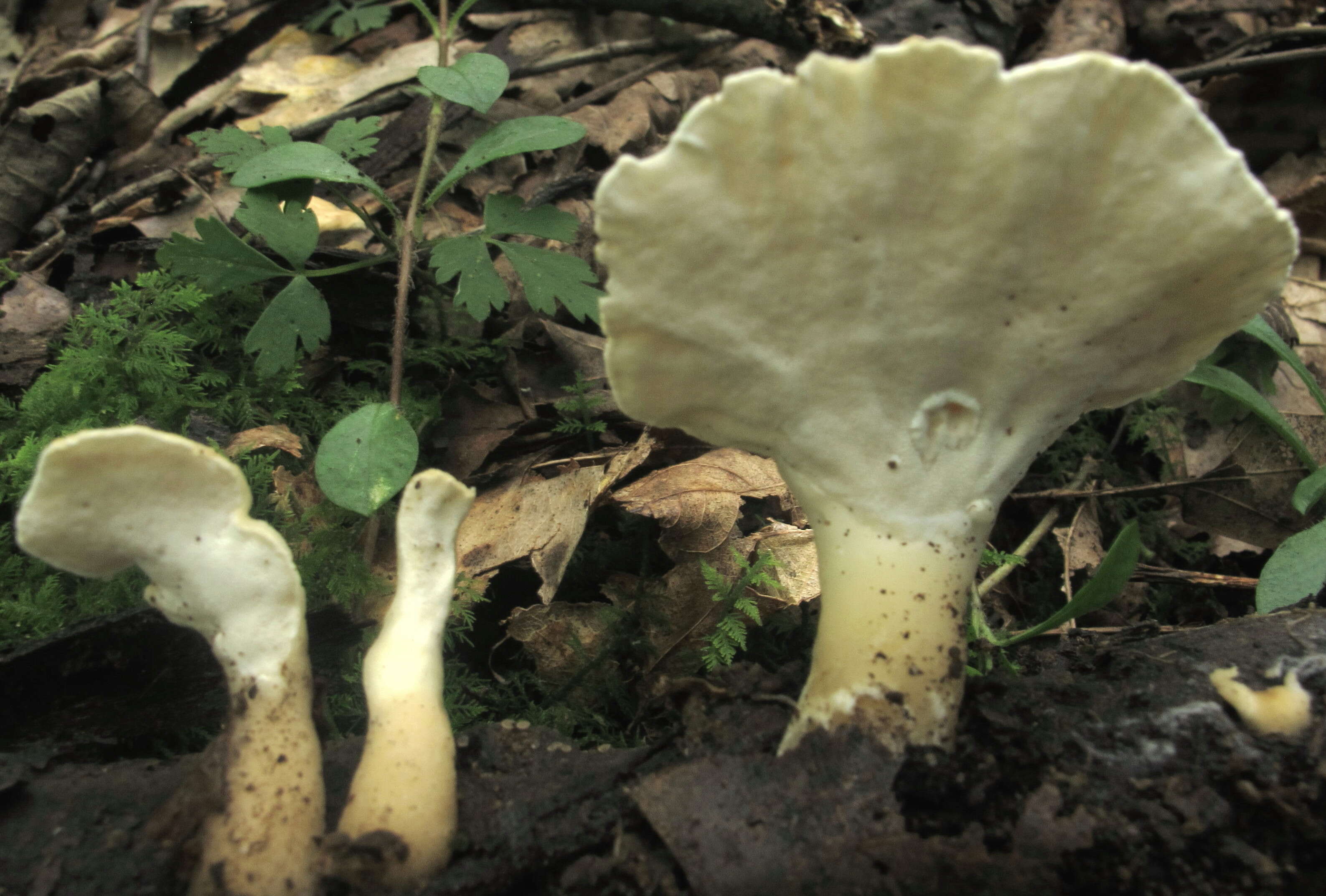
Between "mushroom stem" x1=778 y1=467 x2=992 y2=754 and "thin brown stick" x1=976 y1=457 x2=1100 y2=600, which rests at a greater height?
"mushroom stem" x1=778 y1=467 x2=992 y2=754

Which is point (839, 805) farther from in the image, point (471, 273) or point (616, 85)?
point (616, 85)

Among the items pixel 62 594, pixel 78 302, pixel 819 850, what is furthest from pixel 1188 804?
pixel 78 302

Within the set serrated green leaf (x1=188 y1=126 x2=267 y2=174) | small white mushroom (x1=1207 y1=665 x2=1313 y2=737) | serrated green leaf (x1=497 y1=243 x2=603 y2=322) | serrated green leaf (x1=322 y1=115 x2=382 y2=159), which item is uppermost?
serrated green leaf (x1=322 y1=115 x2=382 y2=159)

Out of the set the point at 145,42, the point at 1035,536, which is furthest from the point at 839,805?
the point at 145,42

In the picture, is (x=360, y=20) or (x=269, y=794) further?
(x=360, y=20)

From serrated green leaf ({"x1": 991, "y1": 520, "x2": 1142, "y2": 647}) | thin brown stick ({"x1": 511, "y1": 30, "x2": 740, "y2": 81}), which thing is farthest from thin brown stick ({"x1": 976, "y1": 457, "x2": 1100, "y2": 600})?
thin brown stick ({"x1": 511, "y1": 30, "x2": 740, "y2": 81})

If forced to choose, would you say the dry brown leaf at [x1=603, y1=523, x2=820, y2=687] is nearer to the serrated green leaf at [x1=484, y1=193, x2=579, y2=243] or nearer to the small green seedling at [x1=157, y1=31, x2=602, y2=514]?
the small green seedling at [x1=157, y1=31, x2=602, y2=514]

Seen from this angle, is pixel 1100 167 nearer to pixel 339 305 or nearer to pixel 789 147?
pixel 789 147
